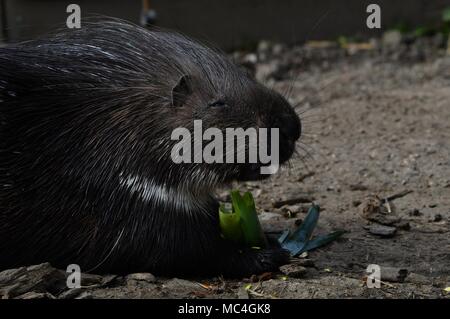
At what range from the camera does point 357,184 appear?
4.48 metres

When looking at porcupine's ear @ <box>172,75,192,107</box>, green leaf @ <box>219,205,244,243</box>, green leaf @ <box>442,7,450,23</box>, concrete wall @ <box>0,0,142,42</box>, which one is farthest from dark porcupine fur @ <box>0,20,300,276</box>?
green leaf @ <box>442,7,450,23</box>

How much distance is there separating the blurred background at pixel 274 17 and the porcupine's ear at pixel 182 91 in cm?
452

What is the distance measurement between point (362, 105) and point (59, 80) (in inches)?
133

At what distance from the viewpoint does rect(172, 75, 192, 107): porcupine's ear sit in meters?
3.10

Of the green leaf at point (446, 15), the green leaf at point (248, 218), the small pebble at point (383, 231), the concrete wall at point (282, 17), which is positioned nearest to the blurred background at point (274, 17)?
the concrete wall at point (282, 17)

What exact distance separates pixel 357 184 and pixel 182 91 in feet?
5.58

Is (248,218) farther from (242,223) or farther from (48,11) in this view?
(48,11)

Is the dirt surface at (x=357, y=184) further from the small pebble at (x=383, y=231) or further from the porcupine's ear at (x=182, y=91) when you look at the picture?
the porcupine's ear at (x=182, y=91)

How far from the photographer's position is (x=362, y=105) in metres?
6.00

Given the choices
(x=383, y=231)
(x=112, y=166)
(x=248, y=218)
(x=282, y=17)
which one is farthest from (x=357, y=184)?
(x=282, y=17)

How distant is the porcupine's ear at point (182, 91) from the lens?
3.10 metres

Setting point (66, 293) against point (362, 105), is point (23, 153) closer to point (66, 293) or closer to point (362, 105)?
point (66, 293)

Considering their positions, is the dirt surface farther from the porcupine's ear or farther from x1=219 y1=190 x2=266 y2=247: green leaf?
the porcupine's ear

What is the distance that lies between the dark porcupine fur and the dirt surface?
0.45 ft
